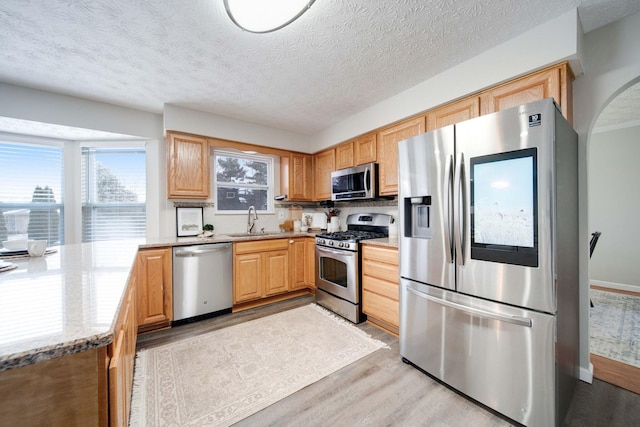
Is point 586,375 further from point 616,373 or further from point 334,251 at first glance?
point 334,251

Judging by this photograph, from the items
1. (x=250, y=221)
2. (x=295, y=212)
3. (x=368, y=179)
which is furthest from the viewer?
(x=295, y=212)

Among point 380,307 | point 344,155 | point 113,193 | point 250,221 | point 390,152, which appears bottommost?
point 380,307

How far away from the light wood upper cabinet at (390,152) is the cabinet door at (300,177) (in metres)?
1.47

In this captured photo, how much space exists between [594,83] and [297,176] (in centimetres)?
334

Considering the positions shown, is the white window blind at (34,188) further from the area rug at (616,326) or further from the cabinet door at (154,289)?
the area rug at (616,326)

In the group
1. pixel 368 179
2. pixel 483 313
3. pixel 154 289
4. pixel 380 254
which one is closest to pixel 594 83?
pixel 483 313

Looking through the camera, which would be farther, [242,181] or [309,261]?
[242,181]

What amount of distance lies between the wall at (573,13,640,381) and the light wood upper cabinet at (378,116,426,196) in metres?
1.27

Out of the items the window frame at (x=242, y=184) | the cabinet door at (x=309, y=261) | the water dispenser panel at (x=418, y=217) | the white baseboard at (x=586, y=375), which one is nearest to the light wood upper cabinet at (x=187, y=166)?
the window frame at (x=242, y=184)

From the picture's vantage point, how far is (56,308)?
811mm

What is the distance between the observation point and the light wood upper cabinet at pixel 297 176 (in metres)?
4.07

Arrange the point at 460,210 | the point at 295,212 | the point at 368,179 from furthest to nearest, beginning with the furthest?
the point at 295,212 → the point at 368,179 → the point at 460,210

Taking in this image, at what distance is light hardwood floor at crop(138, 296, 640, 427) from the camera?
4.95ft

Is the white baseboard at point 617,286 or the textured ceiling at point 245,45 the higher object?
the textured ceiling at point 245,45
